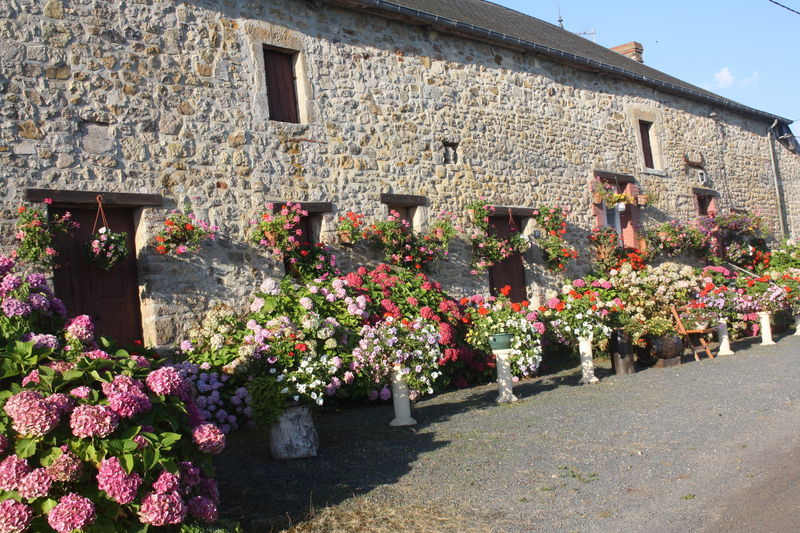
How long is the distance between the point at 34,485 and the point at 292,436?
2703 millimetres

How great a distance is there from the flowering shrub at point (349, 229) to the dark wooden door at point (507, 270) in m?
2.75

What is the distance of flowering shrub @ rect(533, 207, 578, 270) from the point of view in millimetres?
12141

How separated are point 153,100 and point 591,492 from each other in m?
6.20

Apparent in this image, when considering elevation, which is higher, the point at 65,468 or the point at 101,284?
the point at 101,284

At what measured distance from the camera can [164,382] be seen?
144 inches

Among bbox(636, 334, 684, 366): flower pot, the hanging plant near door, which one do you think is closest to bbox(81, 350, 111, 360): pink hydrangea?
the hanging plant near door

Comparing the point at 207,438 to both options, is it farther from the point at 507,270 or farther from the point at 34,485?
the point at 507,270

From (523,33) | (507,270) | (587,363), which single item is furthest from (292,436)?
(523,33)

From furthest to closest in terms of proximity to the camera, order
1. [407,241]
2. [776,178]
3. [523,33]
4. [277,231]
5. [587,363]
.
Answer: [776,178]
[523,33]
[407,241]
[587,363]
[277,231]

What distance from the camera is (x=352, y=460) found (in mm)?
5609

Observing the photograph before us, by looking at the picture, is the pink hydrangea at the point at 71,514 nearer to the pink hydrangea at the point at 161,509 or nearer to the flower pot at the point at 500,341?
the pink hydrangea at the point at 161,509

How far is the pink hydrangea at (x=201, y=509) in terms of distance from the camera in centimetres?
353

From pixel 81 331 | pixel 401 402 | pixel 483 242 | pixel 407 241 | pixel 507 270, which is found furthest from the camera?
pixel 507 270

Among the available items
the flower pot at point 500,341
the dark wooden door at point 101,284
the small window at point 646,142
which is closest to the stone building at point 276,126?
the dark wooden door at point 101,284
